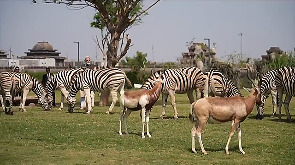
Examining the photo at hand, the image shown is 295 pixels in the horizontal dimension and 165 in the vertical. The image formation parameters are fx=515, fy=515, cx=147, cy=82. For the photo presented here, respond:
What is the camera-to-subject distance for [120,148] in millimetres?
12328

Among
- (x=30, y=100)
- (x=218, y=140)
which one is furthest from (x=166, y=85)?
(x=30, y=100)

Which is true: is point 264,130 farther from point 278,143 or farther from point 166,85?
point 166,85

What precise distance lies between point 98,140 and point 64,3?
1615 centimetres

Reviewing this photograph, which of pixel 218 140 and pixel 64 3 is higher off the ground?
pixel 64 3

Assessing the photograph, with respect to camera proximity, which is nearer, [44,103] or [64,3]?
[44,103]

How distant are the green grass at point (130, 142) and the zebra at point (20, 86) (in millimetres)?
2892

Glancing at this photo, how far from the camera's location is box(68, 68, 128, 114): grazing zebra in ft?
70.3

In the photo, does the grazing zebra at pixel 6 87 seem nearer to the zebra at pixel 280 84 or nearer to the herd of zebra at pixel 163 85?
the herd of zebra at pixel 163 85

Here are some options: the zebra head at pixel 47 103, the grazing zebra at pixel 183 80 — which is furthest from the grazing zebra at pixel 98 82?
the grazing zebra at pixel 183 80

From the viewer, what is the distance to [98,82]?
21.8m

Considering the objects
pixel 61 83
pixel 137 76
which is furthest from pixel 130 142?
pixel 137 76

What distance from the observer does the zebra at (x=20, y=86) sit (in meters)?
21.3

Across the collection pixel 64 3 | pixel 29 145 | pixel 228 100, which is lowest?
pixel 29 145

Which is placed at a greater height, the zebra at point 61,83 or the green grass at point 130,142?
the zebra at point 61,83
